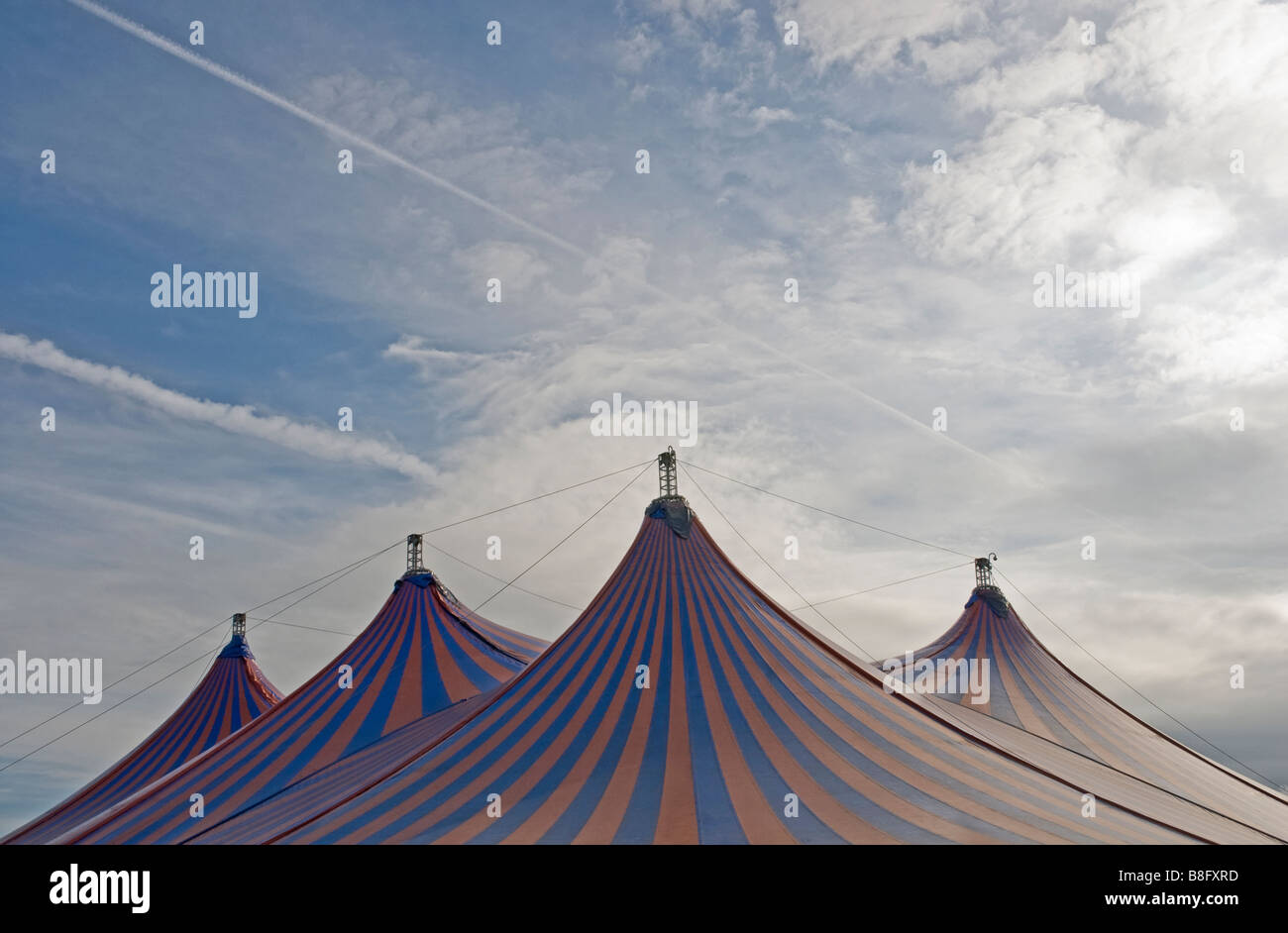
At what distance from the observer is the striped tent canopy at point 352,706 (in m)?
9.98

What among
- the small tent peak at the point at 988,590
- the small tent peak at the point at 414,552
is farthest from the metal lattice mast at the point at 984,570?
the small tent peak at the point at 414,552

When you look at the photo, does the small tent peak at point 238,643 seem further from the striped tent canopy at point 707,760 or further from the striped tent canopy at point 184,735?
the striped tent canopy at point 707,760

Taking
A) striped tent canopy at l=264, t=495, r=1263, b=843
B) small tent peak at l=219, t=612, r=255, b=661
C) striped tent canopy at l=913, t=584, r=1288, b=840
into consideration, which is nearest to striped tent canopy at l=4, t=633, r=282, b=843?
small tent peak at l=219, t=612, r=255, b=661

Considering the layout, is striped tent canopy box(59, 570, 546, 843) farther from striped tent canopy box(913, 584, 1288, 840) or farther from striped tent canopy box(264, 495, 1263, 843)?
striped tent canopy box(913, 584, 1288, 840)

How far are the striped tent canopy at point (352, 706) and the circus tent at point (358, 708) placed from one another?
0.04 feet

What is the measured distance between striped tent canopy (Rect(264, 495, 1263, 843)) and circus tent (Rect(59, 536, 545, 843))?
162 cm

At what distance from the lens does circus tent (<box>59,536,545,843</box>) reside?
10000 millimetres

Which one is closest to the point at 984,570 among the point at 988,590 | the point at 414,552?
the point at 988,590

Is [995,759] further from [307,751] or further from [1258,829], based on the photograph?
[307,751]

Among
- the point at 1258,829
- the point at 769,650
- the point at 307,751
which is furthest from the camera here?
the point at 307,751

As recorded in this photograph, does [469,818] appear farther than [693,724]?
No
